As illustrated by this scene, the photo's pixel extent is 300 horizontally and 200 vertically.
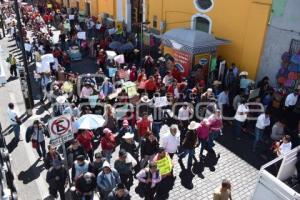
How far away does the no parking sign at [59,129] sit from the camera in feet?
27.2

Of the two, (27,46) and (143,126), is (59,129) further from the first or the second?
(27,46)

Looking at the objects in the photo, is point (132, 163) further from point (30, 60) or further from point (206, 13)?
point (30, 60)

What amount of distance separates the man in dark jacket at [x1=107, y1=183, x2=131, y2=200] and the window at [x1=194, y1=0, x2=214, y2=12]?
1307 cm

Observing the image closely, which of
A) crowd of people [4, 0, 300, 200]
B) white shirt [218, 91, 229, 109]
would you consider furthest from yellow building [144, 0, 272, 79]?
white shirt [218, 91, 229, 109]

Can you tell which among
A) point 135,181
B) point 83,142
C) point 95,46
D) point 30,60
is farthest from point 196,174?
point 30,60

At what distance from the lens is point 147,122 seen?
1070cm

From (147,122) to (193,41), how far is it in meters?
6.63

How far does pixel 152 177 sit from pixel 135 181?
1.77 m

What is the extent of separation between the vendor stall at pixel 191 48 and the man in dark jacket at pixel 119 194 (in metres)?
→ 9.73

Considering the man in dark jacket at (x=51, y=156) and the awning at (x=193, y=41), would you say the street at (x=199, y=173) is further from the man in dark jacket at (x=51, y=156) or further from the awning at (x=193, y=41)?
the awning at (x=193, y=41)

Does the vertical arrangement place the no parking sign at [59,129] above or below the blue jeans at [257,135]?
above

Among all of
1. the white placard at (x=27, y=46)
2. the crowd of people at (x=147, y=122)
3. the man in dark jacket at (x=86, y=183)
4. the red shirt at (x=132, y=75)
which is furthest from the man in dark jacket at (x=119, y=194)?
the white placard at (x=27, y=46)

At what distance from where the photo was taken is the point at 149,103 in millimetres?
13273

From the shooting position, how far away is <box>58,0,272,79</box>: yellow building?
51.3ft
